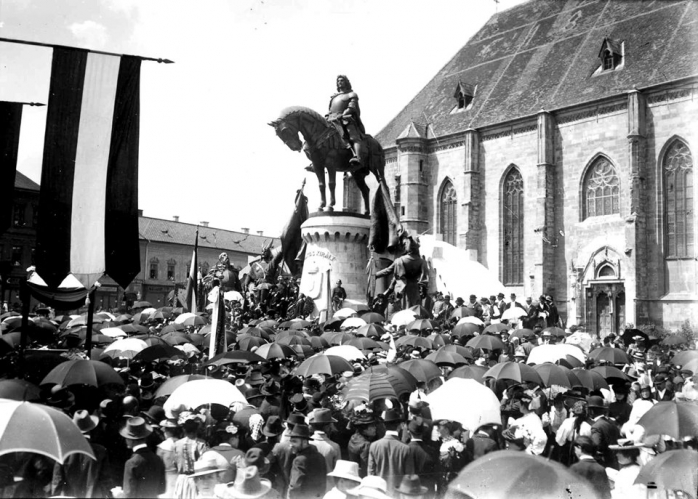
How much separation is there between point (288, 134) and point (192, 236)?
54389 mm

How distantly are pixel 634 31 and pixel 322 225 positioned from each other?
2665cm

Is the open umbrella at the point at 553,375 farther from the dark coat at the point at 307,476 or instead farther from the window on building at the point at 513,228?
the window on building at the point at 513,228

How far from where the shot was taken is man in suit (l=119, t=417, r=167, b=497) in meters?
5.27

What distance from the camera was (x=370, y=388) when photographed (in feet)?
25.0

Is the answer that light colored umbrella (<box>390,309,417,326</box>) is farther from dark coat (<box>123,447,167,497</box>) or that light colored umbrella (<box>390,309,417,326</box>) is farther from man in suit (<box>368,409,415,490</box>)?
dark coat (<box>123,447,167,497</box>)

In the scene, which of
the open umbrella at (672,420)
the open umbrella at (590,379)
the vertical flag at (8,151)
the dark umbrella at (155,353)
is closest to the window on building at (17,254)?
the vertical flag at (8,151)

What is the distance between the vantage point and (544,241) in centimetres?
4012

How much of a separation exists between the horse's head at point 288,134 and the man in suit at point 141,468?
18.8m

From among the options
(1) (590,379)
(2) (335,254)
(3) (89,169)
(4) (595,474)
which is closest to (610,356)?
(1) (590,379)

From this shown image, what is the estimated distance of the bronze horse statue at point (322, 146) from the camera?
23797mm

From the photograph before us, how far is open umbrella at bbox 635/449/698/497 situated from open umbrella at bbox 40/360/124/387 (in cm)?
595

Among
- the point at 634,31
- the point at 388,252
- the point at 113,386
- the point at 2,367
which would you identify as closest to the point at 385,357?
the point at 113,386

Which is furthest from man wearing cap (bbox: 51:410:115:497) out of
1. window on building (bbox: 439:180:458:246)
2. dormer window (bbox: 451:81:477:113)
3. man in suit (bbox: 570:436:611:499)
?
dormer window (bbox: 451:81:477:113)

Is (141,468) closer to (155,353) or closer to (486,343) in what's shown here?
(155,353)
